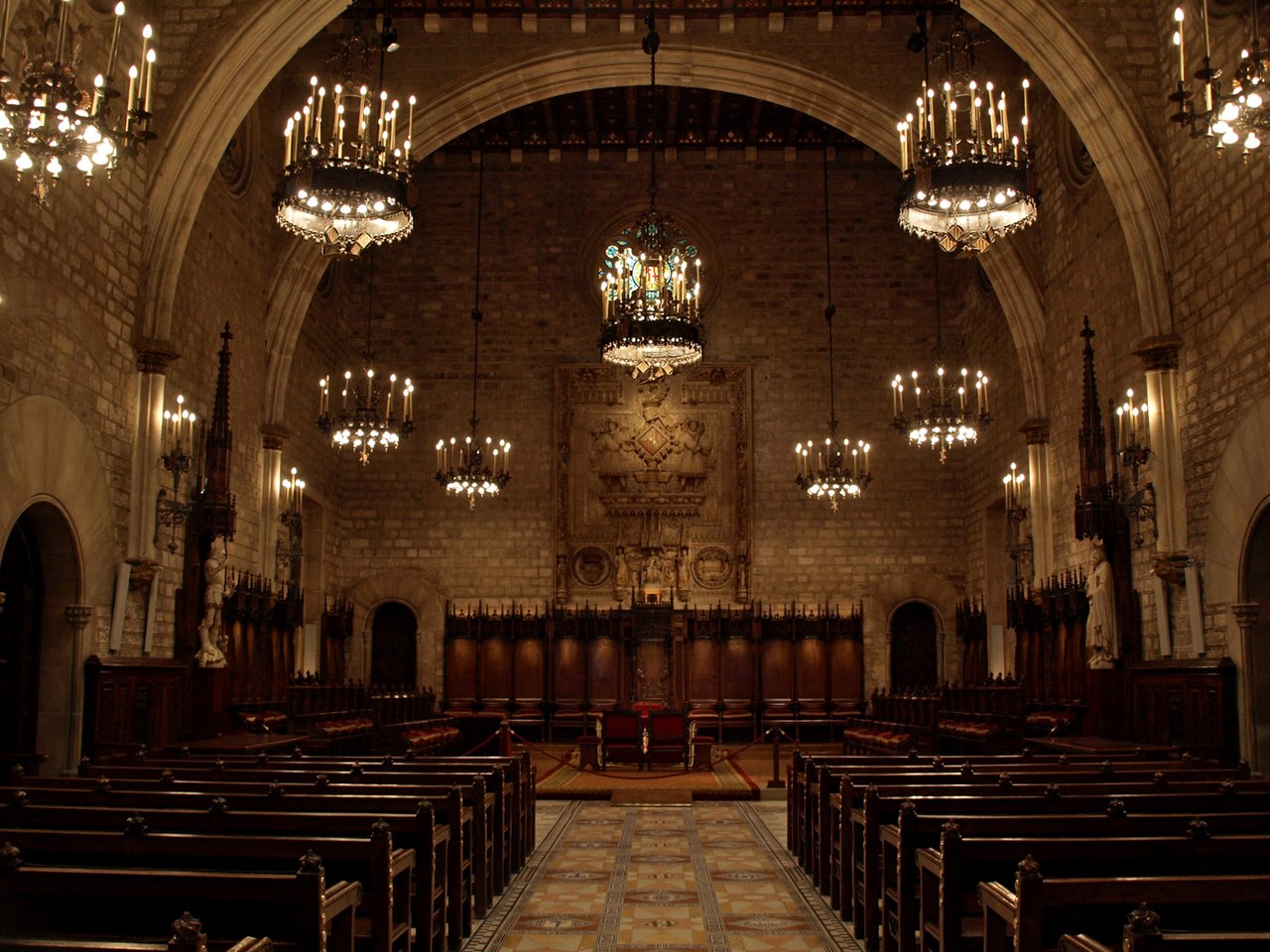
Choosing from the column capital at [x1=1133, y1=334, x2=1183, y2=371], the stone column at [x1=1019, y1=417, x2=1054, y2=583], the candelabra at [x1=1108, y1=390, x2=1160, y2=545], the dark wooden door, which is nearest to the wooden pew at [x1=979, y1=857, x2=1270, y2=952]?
the candelabra at [x1=1108, y1=390, x2=1160, y2=545]

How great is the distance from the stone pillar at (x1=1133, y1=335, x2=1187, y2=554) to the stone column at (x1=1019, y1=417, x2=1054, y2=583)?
13.5 ft

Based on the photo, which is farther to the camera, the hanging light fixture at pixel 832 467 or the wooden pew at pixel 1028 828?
the hanging light fixture at pixel 832 467

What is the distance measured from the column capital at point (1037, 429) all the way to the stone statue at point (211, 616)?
11.3 m

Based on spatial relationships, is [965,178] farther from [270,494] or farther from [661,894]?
[270,494]

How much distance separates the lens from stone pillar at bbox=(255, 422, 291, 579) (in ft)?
56.2

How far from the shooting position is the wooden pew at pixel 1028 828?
5270 mm

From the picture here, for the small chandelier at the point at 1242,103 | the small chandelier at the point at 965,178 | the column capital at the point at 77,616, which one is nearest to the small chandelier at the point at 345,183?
the small chandelier at the point at 965,178

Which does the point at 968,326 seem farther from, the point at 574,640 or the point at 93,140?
the point at 93,140

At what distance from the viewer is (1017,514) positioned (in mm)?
17734

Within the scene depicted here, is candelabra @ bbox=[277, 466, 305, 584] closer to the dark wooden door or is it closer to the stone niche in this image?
the stone niche

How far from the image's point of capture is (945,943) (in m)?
4.98

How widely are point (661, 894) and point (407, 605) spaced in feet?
48.0

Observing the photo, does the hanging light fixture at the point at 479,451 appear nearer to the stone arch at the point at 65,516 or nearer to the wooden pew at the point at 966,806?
the stone arch at the point at 65,516

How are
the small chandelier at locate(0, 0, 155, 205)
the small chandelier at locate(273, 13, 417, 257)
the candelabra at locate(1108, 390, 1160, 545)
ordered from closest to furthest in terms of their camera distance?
the small chandelier at locate(0, 0, 155, 205) → the small chandelier at locate(273, 13, 417, 257) → the candelabra at locate(1108, 390, 1160, 545)
